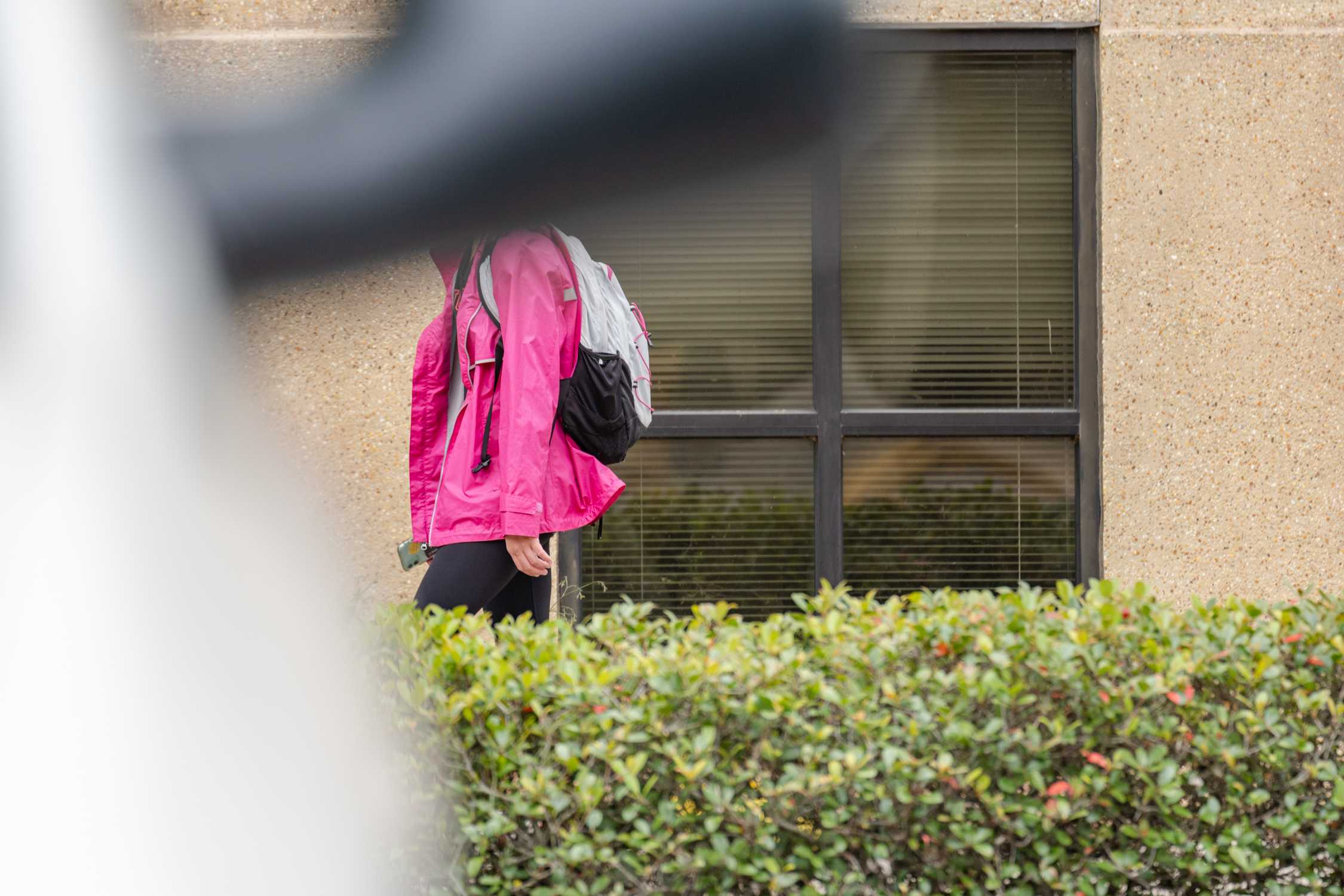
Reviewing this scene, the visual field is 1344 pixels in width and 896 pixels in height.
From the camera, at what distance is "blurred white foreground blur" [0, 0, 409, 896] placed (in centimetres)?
80

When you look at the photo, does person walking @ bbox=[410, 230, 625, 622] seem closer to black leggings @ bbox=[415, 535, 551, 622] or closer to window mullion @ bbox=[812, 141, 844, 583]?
black leggings @ bbox=[415, 535, 551, 622]

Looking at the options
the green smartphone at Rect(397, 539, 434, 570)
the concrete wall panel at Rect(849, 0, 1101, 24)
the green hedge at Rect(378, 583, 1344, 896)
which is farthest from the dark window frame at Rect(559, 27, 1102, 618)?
the green hedge at Rect(378, 583, 1344, 896)

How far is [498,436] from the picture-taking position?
2916 mm

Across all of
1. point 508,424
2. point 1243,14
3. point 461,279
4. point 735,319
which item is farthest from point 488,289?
point 1243,14

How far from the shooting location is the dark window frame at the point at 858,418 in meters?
4.78

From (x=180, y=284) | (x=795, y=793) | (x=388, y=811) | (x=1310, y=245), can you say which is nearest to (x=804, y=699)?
(x=795, y=793)

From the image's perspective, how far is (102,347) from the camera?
0.87 m

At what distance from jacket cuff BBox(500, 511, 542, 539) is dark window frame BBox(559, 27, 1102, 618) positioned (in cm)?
193

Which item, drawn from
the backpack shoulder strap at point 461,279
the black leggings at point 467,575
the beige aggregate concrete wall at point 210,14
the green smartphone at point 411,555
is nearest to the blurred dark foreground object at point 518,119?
the beige aggregate concrete wall at point 210,14

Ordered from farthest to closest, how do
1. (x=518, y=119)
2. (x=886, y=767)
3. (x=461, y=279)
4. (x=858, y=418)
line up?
(x=858, y=418)
(x=461, y=279)
(x=886, y=767)
(x=518, y=119)

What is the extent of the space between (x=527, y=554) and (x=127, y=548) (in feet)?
6.55

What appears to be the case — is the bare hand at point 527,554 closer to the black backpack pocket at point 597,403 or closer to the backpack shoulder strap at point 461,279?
the black backpack pocket at point 597,403

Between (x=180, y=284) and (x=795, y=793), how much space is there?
1.78 m

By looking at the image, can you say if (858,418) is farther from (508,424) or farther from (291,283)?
(291,283)
